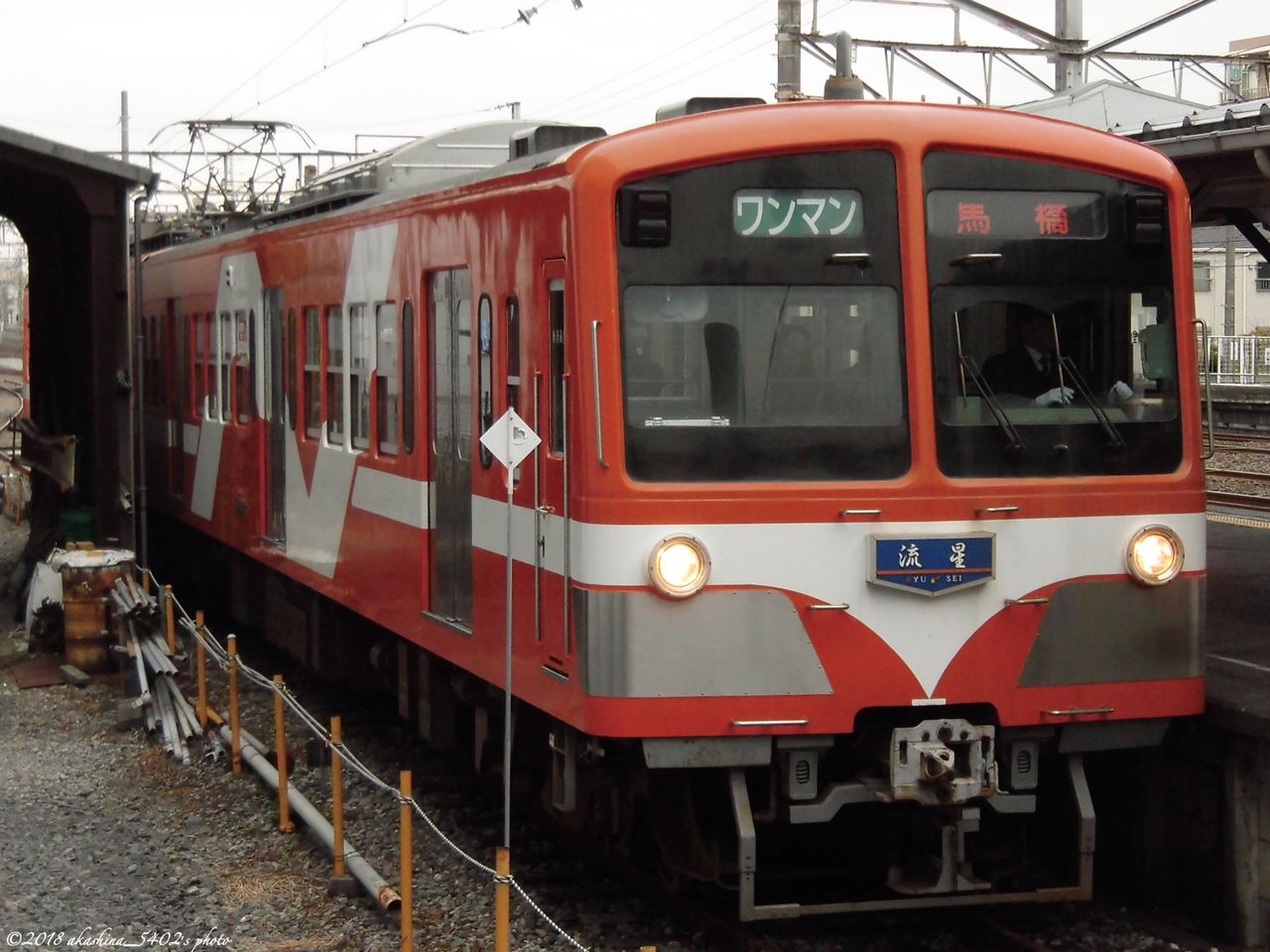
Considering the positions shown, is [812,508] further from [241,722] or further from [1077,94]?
[1077,94]

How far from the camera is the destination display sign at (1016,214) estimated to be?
6.35 m

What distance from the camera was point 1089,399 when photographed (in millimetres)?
6438

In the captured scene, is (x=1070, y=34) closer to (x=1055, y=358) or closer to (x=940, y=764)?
(x=1055, y=358)

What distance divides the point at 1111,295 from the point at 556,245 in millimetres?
2046

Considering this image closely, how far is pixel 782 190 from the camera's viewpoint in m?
6.26

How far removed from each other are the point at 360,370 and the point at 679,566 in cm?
366

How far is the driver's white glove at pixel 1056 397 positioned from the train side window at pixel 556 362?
1.71m

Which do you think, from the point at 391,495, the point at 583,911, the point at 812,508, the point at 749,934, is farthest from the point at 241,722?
the point at 812,508

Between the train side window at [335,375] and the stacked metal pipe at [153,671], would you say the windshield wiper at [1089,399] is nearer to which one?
the train side window at [335,375]

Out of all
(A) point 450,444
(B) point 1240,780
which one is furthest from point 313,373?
(B) point 1240,780

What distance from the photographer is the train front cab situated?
20.0 feet

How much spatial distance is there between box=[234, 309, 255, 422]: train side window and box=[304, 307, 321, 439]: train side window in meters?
A: 1.54

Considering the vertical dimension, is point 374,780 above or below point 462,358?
below

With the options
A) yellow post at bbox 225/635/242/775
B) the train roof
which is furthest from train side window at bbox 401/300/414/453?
yellow post at bbox 225/635/242/775
